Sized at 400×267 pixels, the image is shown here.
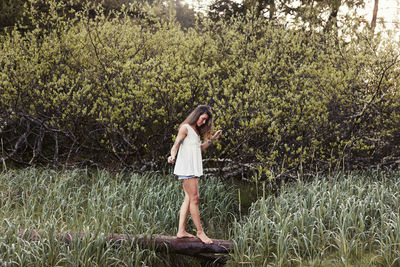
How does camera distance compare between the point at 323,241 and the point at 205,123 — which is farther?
the point at 205,123

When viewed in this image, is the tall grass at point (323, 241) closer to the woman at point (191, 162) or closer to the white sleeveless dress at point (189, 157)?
the woman at point (191, 162)

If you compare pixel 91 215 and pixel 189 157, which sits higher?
pixel 189 157

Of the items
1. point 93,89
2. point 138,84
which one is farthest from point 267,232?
point 93,89

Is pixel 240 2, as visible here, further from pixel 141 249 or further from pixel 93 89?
pixel 141 249

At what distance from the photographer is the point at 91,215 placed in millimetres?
5688

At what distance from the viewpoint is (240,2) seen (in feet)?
58.4

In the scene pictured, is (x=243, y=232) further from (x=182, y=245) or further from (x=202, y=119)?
(x=202, y=119)

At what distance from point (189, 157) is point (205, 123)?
0.53 meters

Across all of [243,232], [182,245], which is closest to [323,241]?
[243,232]

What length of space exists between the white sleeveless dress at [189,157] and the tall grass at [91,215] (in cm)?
102

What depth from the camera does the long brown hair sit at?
16.1 feet

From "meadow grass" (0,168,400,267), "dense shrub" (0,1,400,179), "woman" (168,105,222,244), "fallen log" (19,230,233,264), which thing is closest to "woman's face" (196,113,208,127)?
"woman" (168,105,222,244)

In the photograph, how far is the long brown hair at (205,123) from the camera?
4.92 meters

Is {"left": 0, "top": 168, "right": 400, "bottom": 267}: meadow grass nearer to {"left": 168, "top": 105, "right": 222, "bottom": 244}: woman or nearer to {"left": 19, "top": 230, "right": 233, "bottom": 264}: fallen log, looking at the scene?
{"left": 19, "top": 230, "right": 233, "bottom": 264}: fallen log
